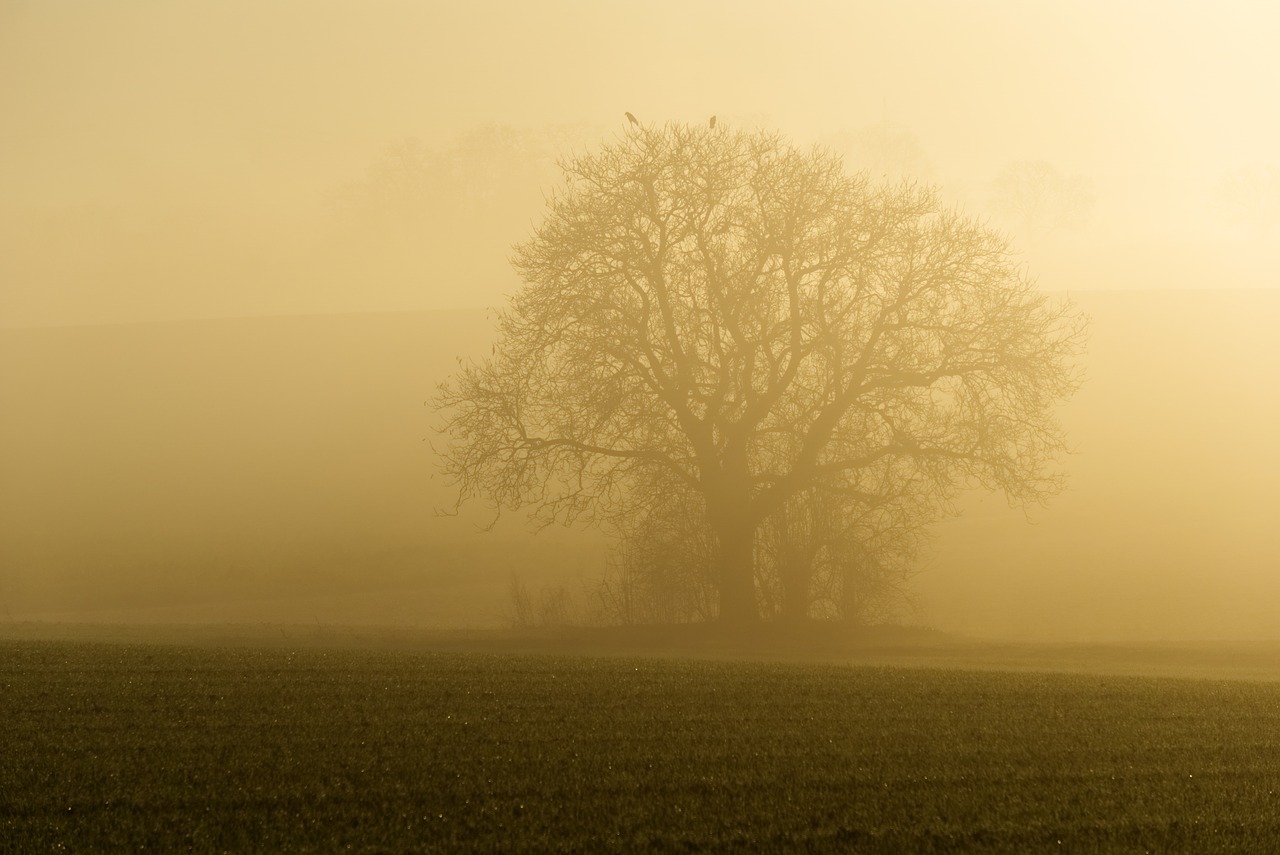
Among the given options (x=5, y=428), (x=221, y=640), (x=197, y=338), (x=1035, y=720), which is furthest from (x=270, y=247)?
(x=1035, y=720)

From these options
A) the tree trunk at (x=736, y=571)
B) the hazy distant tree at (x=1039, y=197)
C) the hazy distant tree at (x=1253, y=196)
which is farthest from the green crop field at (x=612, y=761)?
the hazy distant tree at (x=1253, y=196)

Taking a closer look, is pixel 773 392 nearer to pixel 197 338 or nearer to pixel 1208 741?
pixel 1208 741

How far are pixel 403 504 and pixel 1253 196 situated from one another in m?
97.9

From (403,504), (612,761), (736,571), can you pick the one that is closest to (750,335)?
(736,571)

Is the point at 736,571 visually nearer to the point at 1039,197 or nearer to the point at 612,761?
the point at 612,761

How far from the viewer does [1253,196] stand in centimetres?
10906

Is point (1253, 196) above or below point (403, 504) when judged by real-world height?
above

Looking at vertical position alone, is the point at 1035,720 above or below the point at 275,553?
below

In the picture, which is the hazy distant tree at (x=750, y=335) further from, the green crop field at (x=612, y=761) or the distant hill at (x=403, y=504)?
the green crop field at (x=612, y=761)

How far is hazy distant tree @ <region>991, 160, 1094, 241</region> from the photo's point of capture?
104 m

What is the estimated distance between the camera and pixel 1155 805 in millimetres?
8953

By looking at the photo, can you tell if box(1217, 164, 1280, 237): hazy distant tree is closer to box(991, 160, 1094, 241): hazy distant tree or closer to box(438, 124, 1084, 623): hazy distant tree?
box(991, 160, 1094, 241): hazy distant tree

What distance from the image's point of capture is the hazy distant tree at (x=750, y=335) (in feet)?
77.4

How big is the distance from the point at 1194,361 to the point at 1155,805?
67091mm
